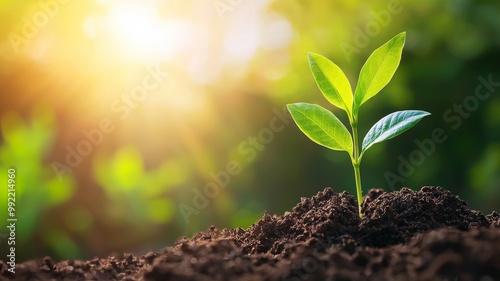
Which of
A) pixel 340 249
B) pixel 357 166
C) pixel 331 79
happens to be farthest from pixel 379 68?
pixel 340 249

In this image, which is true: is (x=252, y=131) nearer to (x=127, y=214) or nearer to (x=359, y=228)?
(x=127, y=214)

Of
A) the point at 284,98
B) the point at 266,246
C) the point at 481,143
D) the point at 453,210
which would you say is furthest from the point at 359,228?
the point at 481,143

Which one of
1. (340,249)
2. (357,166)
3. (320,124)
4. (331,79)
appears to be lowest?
(340,249)

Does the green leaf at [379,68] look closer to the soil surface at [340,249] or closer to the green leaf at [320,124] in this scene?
the green leaf at [320,124]

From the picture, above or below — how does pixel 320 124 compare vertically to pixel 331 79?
below

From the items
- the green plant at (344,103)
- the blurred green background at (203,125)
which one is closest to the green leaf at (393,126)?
the green plant at (344,103)

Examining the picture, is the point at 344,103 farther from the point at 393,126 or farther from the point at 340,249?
the point at 340,249

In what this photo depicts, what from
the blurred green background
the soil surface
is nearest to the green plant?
the soil surface

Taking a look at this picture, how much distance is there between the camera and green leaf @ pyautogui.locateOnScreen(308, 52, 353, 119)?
164 centimetres

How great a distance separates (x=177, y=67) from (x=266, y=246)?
233cm

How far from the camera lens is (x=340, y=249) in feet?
4.19

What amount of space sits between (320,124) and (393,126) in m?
0.22

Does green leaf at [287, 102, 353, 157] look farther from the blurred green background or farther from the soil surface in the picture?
the blurred green background

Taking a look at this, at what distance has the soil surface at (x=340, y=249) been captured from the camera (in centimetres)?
104
